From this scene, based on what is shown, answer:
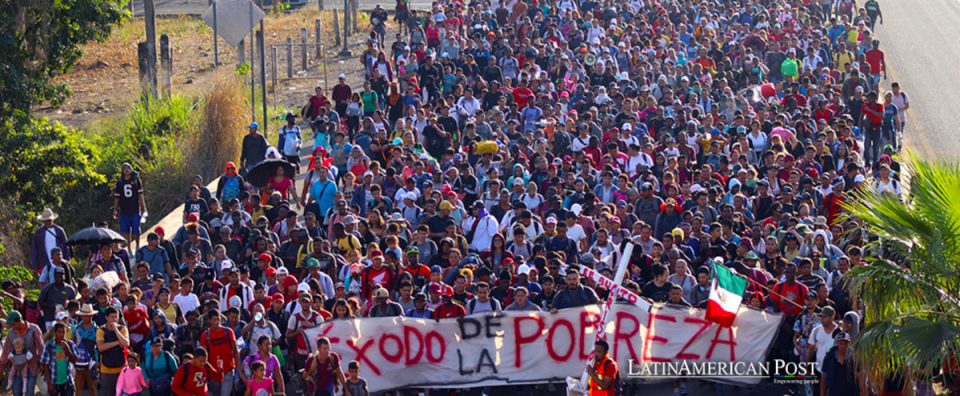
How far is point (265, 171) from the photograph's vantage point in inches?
893

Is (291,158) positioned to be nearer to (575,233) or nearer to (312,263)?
(575,233)

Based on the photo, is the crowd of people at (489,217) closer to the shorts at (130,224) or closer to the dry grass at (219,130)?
the shorts at (130,224)

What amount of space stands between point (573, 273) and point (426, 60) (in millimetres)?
13082

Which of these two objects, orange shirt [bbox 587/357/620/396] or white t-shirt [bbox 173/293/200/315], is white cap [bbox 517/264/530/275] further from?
white t-shirt [bbox 173/293/200/315]

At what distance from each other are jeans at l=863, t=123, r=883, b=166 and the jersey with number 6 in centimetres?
1207

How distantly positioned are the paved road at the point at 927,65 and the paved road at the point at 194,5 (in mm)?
14472

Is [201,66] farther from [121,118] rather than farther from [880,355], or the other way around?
[880,355]

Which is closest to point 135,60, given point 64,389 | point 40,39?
point 40,39

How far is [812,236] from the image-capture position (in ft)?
59.6

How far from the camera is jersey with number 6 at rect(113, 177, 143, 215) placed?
21.5m

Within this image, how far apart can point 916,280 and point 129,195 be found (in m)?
12.4

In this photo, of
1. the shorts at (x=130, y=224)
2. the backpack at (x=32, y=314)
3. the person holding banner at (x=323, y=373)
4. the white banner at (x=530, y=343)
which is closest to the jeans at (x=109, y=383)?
the backpack at (x=32, y=314)

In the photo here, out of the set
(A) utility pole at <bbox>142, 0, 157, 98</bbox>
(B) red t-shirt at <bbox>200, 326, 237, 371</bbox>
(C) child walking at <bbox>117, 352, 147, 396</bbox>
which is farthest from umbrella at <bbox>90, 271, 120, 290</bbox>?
(A) utility pole at <bbox>142, 0, 157, 98</bbox>

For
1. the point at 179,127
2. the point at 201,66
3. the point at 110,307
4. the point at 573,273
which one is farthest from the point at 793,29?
the point at 110,307
